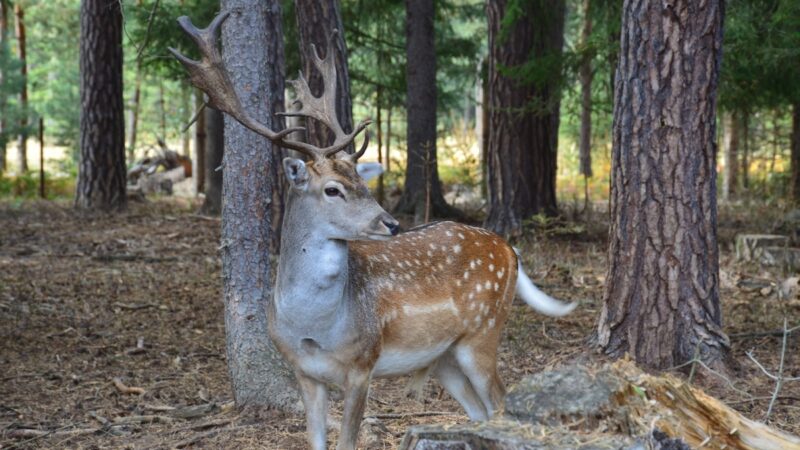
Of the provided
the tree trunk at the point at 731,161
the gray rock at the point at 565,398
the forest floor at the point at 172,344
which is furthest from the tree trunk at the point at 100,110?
the gray rock at the point at 565,398

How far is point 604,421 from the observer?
11.0 feet

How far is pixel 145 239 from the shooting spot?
12.3 meters

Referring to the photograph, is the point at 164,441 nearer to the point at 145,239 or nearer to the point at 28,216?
the point at 145,239

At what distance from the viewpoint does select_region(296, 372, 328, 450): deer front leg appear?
478cm

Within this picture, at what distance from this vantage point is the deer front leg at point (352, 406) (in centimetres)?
464

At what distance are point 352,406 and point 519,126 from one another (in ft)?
26.7

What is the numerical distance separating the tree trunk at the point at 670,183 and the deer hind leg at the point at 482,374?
1431 mm

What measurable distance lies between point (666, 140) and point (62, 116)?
914 inches

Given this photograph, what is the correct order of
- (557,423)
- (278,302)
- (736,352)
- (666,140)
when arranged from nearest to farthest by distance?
(557,423) → (278,302) → (666,140) → (736,352)

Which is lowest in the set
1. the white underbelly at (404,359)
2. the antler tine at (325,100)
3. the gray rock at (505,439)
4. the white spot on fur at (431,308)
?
the white underbelly at (404,359)

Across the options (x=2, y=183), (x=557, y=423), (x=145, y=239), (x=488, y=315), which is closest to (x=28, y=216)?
(x=145, y=239)

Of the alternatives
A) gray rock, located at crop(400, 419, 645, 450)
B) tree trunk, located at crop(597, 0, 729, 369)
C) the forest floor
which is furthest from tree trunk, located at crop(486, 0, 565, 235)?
gray rock, located at crop(400, 419, 645, 450)

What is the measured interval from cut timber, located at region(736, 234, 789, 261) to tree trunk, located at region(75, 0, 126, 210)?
31.8 feet

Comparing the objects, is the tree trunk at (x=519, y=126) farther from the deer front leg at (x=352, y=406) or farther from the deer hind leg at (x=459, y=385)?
the deer front leg at (x=352, y=406)
